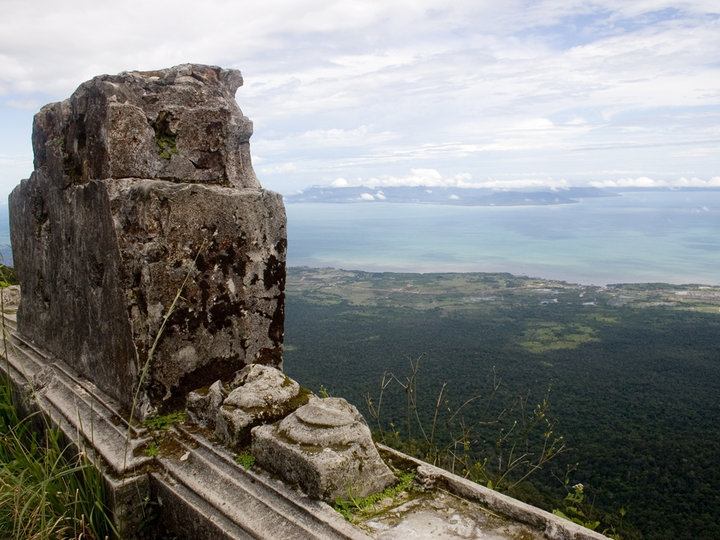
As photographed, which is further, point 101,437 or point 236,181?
point 236,181

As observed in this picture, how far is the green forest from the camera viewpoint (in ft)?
54.0

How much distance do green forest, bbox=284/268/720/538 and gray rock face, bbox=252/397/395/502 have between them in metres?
0.92

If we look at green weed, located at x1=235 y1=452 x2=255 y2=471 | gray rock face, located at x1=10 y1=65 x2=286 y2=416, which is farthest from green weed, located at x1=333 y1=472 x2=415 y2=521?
gray rock face, located at x1=10 y1=65 x2=286 y2=416

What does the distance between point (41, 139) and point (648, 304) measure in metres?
66.3

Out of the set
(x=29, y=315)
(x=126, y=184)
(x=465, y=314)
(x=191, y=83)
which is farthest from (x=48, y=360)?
(x=465, y=314)

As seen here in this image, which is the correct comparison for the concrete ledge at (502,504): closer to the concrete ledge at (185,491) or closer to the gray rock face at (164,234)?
the concrete ledge at (185,491)

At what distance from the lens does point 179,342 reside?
11.5 ft

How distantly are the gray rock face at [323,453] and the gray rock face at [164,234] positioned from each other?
922 millimetres

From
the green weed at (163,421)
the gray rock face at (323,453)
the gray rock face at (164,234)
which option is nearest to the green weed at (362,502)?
the gray rock face at (323,453)

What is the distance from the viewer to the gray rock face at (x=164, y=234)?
3369 mm

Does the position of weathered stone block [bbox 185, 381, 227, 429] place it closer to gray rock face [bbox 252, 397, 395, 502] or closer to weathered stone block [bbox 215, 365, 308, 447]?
weathered stone block [bbox 215, 365, 308, 447]

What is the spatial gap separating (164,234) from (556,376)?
36.9 metres

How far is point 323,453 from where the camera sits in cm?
266

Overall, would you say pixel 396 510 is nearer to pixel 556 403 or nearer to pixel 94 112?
pixel 94 112
